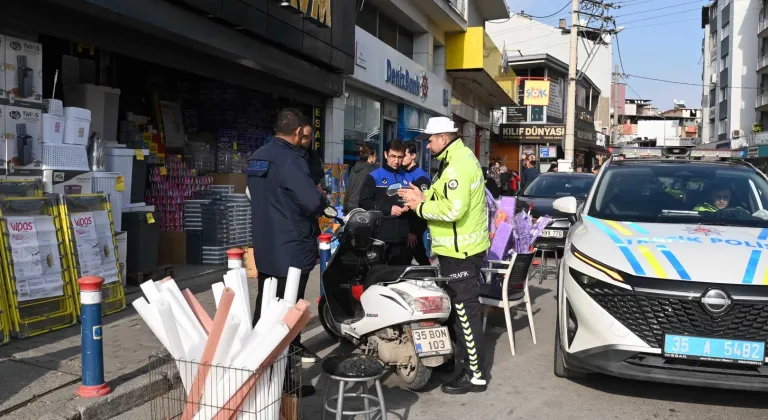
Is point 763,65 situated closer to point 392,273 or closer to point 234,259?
point 392,273

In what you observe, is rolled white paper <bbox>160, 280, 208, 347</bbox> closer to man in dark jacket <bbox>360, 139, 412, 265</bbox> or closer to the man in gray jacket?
man in dark jacket <bbox>360, 139, 412, 265</bbox>

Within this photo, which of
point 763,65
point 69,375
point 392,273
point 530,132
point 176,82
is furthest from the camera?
point 763,65

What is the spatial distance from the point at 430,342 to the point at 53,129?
415 cm

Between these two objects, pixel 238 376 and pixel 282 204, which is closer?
pixel 238 376

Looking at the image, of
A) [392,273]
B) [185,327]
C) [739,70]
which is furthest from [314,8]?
[739,70]

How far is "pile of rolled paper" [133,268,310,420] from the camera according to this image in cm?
288

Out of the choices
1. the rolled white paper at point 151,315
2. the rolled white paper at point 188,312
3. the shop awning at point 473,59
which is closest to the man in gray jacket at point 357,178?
the rolled white paper at point 188,312

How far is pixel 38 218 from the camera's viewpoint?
5348 millimetres

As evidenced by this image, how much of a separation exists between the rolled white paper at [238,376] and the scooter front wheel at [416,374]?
5.77 feet

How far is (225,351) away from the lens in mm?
2904

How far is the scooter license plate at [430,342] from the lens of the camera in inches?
170

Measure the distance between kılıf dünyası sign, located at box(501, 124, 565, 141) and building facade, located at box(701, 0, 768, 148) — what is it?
18.5m

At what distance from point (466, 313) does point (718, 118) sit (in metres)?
58.9

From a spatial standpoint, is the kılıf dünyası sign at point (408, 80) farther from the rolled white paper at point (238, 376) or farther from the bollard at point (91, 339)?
the rolled white paper at point (238, 376)
